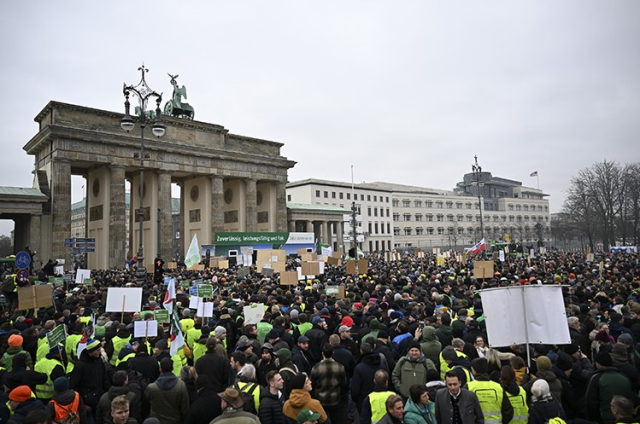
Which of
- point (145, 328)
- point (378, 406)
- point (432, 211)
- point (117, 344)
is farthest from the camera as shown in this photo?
point (432, 211)

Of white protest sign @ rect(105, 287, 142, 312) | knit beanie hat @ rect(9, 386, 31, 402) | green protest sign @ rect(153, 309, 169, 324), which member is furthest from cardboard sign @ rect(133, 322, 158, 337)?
knit beanie hat @ rect(9, 386, 31, 402)

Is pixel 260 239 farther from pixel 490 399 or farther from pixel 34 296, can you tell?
pixel 490 399

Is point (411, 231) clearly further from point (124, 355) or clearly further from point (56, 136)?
point (124, 355)

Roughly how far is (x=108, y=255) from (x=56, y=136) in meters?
11.5

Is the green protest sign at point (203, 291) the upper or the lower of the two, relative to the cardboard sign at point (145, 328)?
upper

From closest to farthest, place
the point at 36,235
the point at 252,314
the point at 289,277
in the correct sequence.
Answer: the point at 252,314
the point at 289,277
the point at 36,235

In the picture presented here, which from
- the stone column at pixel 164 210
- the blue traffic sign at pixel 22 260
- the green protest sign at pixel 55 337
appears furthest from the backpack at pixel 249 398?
the stone column at pixel 164 210

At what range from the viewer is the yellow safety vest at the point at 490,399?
4637mm

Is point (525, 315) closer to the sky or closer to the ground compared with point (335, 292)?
closer to the sky

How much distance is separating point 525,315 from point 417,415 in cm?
258

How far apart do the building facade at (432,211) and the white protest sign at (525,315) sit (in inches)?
2904

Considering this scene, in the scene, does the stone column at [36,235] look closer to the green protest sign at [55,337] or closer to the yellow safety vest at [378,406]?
the green protest sign at [55,337]

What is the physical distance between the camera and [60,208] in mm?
35906

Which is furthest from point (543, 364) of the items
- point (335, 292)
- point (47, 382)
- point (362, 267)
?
point (362, 267)
